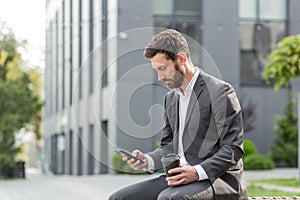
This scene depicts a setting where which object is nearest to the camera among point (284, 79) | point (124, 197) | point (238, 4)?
point (124, 197)

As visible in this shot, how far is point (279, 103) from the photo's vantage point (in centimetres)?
2589

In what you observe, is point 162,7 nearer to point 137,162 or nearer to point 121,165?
point 121,165

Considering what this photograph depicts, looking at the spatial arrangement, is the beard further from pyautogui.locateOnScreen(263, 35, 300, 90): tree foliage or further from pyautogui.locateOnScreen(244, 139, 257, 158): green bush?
pyautogui.locateOnScreen(244, 139, 257, 158): green bush

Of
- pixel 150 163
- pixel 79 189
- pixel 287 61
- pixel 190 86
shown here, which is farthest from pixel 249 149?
pixel 190 86

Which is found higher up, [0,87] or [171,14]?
[171,14]

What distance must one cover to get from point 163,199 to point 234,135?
466mm

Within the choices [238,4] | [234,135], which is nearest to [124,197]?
[234,135]

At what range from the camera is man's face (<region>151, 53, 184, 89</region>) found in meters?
3.20

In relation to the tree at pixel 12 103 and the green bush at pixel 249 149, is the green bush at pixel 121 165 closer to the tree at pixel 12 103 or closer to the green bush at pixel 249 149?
the green bush at pixel 249 149

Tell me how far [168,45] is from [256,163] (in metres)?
19.5

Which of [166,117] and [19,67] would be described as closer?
[166,117]

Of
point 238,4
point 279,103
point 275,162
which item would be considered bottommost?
point 275,162

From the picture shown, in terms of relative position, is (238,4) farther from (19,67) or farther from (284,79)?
(284,79)

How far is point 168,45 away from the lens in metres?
3.19
